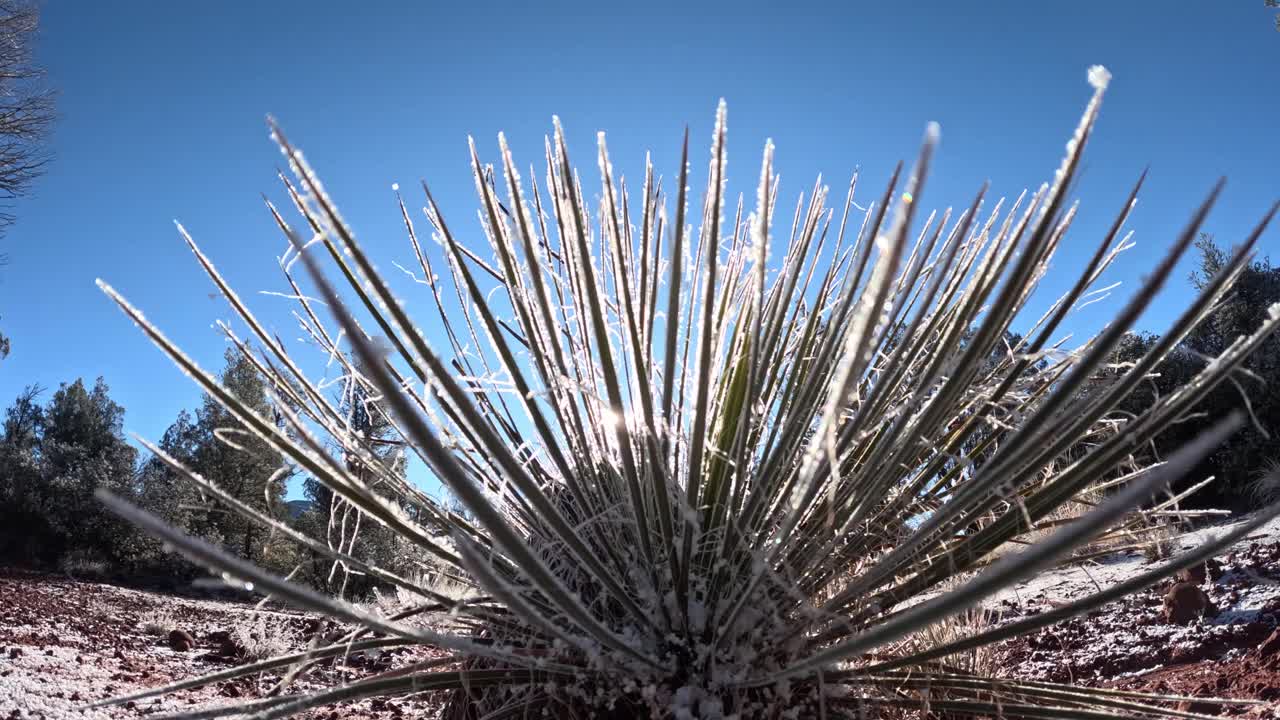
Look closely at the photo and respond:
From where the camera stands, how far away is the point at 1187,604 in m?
2.47

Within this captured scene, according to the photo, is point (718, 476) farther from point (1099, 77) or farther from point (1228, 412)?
point (1228, 412)

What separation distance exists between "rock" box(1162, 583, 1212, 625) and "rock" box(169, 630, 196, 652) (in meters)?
4.41

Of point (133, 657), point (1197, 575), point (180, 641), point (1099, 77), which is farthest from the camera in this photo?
point (180, 641)

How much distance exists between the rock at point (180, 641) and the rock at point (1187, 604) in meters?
4.41

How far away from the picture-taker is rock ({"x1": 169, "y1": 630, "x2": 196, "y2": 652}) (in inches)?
160

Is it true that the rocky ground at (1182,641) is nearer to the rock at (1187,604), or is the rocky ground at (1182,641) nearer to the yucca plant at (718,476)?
the rock at (1187,604)

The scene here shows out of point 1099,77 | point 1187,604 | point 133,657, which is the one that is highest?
point 1099,77

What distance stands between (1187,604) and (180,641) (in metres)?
4.53

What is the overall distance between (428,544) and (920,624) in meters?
0.68

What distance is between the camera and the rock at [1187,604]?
246 cm

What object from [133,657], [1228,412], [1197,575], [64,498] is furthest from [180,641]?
[64,498]

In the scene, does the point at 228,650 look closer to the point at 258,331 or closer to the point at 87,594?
the point at 258,331

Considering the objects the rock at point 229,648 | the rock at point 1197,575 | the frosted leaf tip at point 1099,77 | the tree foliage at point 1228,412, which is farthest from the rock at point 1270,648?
the tree foliage at point 1228,412

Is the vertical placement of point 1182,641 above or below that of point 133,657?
above
